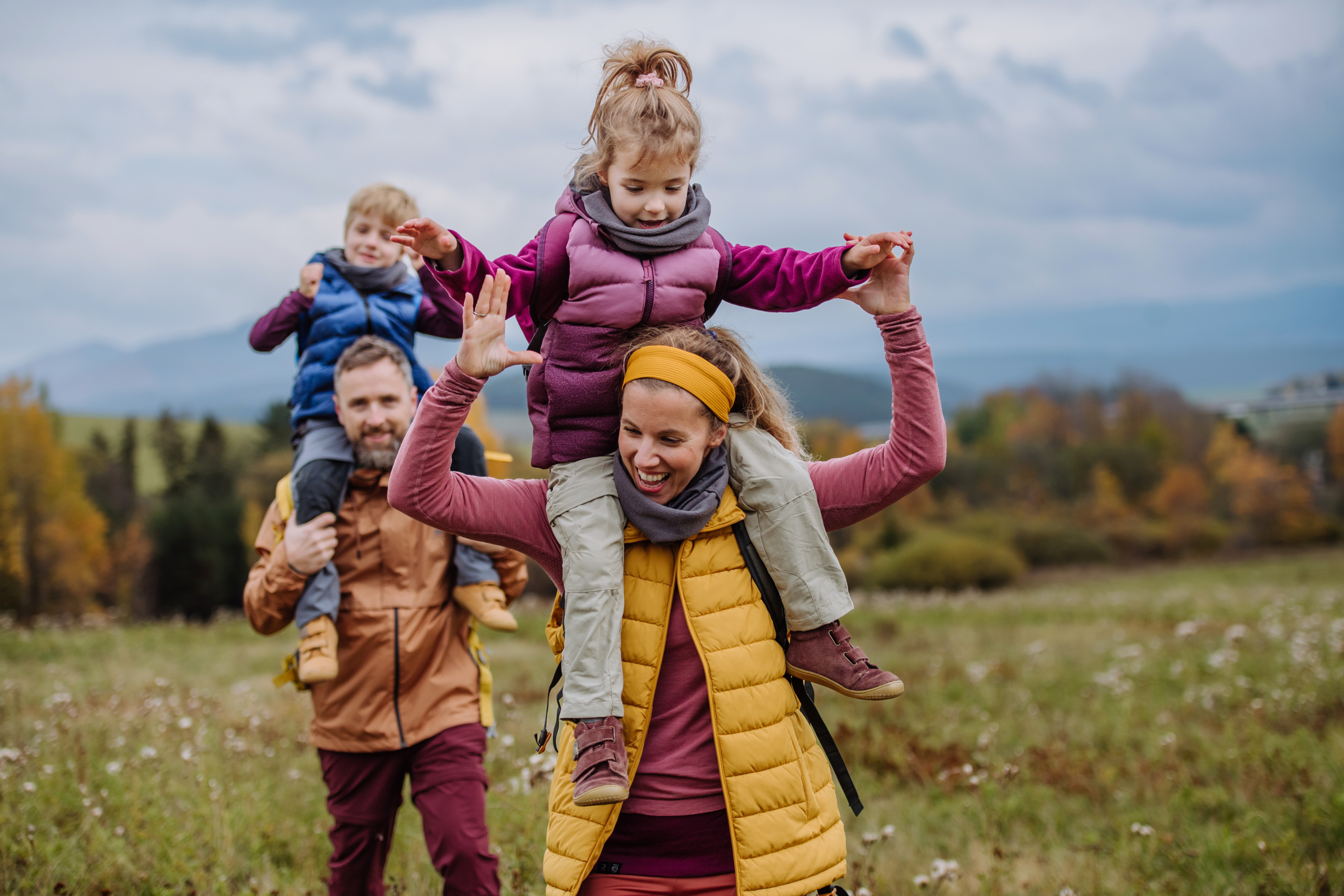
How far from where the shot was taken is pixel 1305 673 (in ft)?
30.5

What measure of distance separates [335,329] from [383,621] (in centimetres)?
143

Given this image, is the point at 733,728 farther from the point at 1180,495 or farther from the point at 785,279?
the point at 1180,495

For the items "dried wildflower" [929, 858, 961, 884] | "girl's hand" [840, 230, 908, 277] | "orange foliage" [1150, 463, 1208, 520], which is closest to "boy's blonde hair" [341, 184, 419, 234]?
"girl's hand" [840, 230, 908, 277]

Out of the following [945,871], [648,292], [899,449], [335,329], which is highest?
[335,329]

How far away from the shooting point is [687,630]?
9.04 feet

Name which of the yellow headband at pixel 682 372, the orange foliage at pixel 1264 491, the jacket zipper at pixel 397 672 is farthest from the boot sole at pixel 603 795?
the orange foliage at pixel 1264 491

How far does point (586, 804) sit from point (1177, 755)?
630cm

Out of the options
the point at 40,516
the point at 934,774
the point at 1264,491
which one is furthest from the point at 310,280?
the point at 1264,491

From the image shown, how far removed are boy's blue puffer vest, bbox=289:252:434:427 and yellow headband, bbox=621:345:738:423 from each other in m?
2.06

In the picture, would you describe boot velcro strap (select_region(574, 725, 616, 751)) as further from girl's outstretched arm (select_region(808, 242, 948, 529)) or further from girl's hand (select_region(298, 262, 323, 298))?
girl's hand (select_region(298, 262, 323, 298))

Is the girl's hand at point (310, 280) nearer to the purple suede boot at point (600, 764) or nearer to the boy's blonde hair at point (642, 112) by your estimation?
the boy's blonde hair at point (642, 112)

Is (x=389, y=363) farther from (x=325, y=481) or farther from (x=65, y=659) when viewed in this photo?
(x=65, y=659)

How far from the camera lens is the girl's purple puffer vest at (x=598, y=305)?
278 centimetres

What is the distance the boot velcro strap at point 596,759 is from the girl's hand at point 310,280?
118 inches
